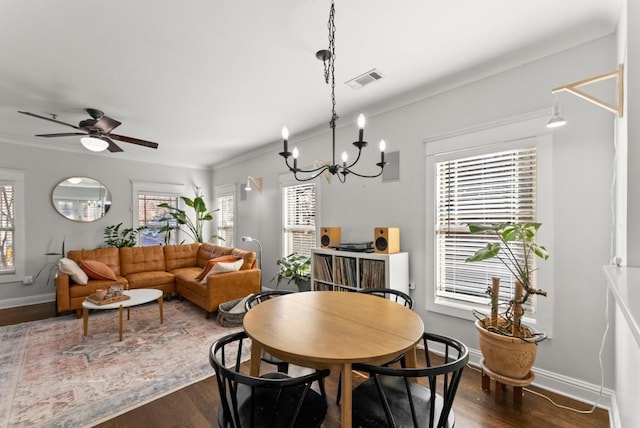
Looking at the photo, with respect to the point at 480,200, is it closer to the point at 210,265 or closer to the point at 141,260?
the point at 210,265

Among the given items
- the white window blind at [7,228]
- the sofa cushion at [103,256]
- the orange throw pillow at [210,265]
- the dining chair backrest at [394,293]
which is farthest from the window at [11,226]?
the dining chair backrest at [394,293]

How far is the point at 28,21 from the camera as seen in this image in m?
1.83

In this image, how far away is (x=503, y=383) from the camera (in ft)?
6.53

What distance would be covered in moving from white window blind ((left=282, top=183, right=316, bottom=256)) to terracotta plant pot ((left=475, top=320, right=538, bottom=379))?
8.20ft

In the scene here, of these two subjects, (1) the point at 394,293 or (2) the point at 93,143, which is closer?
(1) the point at 394,293

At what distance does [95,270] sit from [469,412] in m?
4.77

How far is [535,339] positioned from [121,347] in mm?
3619

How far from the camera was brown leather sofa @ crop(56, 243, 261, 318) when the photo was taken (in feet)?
12.4

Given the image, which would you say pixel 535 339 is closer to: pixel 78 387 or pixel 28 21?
pixel 78 387

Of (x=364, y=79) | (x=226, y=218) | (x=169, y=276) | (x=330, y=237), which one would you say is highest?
(x=364, y=79)

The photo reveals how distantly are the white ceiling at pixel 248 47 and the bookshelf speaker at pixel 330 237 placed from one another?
1.40 metres

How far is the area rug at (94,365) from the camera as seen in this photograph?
200 centimetres

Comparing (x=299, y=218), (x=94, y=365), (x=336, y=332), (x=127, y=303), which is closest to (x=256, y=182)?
(x=299, y=218)

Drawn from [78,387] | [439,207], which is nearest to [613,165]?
[439,207]
